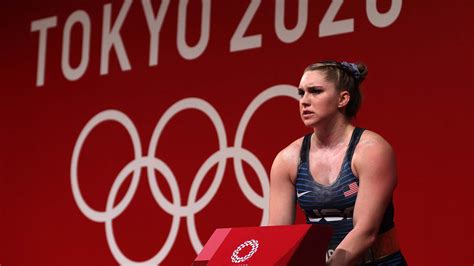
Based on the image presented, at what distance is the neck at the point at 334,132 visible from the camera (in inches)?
103

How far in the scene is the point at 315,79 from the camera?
2.62 metres

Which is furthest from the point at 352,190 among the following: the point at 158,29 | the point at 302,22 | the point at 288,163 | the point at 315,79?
the point at 158,29

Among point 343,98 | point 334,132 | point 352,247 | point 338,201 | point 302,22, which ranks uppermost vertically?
point 302,22

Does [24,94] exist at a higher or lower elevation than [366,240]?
higher

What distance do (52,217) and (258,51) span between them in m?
1.60

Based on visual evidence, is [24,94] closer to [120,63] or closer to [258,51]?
[120,63]

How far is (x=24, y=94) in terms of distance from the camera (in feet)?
16.5

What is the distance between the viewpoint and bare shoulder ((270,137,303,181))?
105 inches

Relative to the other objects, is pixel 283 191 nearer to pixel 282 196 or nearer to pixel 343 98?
pixel 282 196

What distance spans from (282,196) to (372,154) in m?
0.35

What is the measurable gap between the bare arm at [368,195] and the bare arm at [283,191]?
255mm

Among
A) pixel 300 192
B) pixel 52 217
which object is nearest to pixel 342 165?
pixel 300 192

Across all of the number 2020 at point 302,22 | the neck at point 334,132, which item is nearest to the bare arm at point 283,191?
the neck at point 334,132

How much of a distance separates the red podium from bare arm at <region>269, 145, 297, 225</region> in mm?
414
